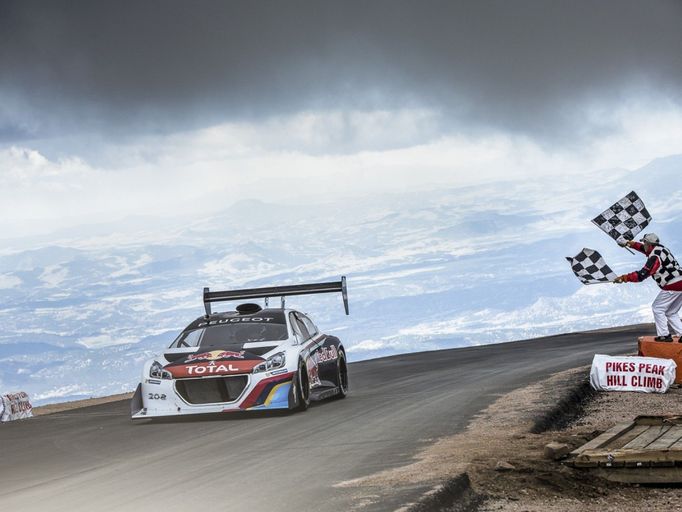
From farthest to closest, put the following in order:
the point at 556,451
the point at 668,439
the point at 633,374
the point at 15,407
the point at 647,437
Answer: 1. the point at 15,407
2. the point at 633,374
3. the point at 647,437
4. the point at 668,439
5. the point at 556,451

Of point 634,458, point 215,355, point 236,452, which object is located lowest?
point 634,458

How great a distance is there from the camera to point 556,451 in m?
9.30

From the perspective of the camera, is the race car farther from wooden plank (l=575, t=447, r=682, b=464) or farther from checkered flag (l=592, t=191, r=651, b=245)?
wooden plank (l=575, t=447, r=682, b=464)

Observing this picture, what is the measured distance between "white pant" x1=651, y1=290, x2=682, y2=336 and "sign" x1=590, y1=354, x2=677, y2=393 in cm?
122

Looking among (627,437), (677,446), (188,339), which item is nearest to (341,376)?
(188,339)

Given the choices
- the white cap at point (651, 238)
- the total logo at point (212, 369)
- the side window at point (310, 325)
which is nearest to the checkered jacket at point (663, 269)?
the white cap at point (651, 238)

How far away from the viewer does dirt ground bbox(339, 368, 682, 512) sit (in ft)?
26.9

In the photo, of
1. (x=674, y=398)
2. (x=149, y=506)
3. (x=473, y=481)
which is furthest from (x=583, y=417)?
(x=149, y=506)

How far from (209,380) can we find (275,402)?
0.87 metres

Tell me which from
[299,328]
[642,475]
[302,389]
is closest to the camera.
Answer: [642,475]

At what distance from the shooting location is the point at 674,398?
1469 cm

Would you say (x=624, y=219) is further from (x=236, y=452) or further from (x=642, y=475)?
(x=642, y=475)

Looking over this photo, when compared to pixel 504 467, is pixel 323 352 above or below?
above

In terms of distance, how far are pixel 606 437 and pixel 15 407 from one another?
1444 cm
